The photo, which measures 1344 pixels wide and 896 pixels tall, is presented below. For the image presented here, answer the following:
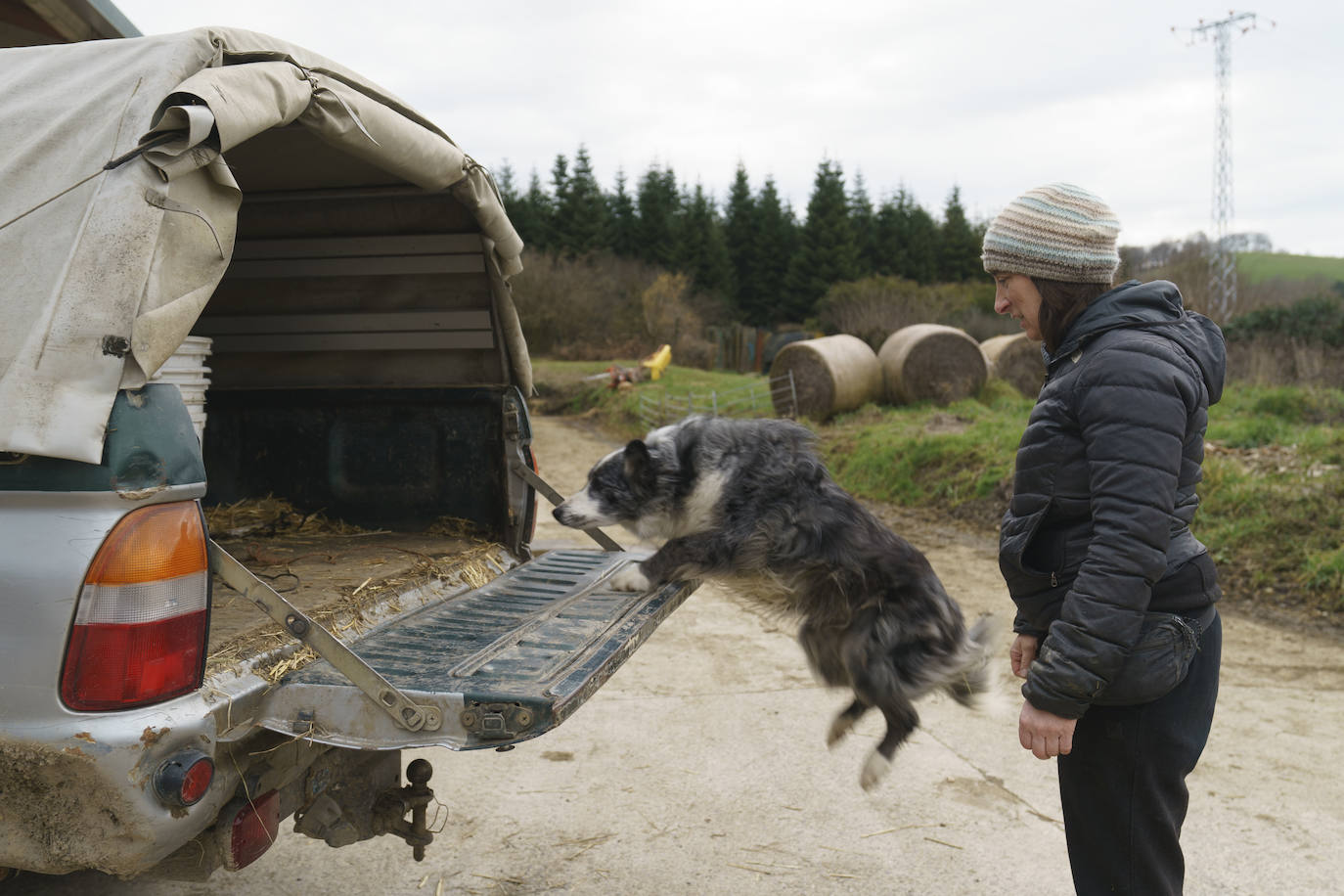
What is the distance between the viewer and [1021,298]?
2.32 m

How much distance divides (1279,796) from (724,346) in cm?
3120

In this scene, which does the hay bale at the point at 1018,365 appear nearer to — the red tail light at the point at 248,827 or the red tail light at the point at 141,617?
the red tail light at the point at 248,827

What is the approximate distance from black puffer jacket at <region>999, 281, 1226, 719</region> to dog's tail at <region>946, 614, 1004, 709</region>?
1.14 m

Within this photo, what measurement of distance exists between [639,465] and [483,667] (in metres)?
1.90

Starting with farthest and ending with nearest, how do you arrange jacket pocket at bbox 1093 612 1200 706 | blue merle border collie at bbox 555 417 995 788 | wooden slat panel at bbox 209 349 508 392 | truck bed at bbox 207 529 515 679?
1. wooden slat panel at bbox 209 349 508 392
2. blue merle border collie at bbox 555 417 995 788
3. truck bed at bbox 207 529 515 679
4. jacket pocket at bbox 1093 612 1200 706

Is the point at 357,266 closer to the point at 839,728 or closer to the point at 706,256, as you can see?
the point at 839,728

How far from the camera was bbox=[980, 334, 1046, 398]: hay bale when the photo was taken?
17734mm

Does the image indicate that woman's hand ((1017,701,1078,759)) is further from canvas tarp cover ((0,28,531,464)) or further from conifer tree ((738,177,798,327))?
conifer tree ((738,177,798,327))

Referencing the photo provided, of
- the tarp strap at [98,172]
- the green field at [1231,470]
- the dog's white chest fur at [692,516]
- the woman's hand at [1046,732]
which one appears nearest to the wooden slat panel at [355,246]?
the dog's white chest fur at [692,516]

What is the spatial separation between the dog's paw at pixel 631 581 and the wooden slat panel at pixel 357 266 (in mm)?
1383

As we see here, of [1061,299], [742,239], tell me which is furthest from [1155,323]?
[742,239]

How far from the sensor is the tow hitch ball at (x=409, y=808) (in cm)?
271

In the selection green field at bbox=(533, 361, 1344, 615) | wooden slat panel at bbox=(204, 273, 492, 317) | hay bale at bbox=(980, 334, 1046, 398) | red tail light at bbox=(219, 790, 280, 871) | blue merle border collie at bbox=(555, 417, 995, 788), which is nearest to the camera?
red tail light at bbox=(219, 790, 280, 871)

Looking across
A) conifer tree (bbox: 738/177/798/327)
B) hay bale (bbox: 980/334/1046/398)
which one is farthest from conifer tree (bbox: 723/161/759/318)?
hay bale (bbox: 980/334/1046/398)
